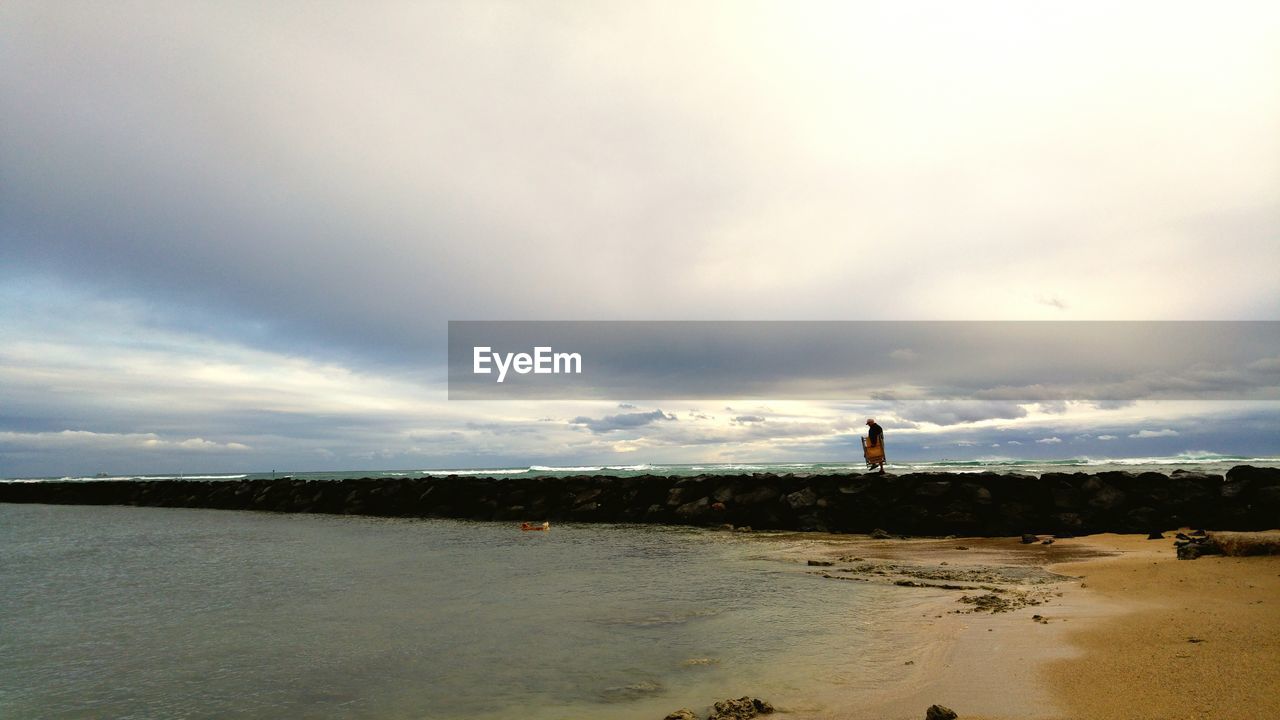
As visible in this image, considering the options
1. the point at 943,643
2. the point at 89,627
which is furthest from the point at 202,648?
the point at 943,643

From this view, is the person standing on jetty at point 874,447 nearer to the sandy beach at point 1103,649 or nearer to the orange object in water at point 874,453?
the orange object in water at point 874,453

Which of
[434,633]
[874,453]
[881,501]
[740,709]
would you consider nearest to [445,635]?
[434,633]

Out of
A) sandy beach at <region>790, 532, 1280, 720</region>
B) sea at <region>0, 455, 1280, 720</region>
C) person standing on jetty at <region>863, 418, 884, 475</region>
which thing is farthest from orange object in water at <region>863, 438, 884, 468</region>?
sandy beach at <region>790, 532, 1280, 720</region>

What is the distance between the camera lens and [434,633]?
7449 mm

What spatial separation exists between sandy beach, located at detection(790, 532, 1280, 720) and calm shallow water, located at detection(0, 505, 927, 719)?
1.71 feet

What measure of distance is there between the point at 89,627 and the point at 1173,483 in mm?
22954

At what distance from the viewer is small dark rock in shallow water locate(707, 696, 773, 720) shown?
4.73 metres

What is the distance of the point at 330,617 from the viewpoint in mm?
8352

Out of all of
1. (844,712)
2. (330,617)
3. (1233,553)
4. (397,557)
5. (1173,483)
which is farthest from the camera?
(1173,483)

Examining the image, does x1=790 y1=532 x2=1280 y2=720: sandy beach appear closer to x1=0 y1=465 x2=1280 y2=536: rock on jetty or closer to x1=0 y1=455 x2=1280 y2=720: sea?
x1=0 y1=455 x2=1280 y2=720: sea

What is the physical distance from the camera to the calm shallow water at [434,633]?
5.42 m

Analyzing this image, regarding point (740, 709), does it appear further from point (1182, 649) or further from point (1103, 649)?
point (1182, 649)

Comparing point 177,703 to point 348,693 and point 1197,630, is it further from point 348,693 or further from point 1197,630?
point 1197,630

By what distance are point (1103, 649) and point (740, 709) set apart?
3383mm
